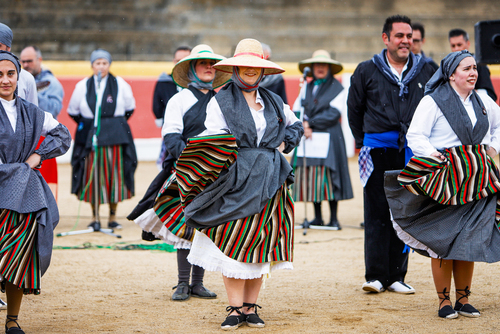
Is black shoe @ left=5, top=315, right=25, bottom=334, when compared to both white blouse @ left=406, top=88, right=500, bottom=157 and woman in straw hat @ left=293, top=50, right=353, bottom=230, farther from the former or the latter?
woman in straw hat @ left=293, top=50, right=353, bottom=230

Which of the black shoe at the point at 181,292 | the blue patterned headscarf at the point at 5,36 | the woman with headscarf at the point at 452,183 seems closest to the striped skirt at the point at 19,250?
the black shoe at the point at 181,292

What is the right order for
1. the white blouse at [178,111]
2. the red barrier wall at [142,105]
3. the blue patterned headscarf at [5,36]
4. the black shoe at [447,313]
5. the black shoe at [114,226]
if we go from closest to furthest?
1. the black shoe at [447,313]
2. the blue patterned headscarf at [5,36]
3. the white blouse at [178,111]
4. the black shoe at [114,226]
5. the red barrier wall at [142,105]

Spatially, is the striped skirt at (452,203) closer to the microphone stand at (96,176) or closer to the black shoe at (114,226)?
the microphone stand at (96,176)

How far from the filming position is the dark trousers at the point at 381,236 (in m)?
4.99

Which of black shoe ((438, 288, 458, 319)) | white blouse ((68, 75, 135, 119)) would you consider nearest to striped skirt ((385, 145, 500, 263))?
black shoe ((438, 288, 458, 319))

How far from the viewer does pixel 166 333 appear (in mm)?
3969

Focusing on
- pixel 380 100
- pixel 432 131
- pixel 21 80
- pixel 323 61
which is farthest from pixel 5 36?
pixel 323 61

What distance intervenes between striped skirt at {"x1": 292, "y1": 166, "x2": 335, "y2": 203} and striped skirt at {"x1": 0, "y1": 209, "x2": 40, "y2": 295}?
4.56 metres

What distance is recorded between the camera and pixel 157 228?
487 centimetres

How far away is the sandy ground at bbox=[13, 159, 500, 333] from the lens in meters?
4.11

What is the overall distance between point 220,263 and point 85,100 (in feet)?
14.2

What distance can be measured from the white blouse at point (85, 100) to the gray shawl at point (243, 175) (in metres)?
3.97

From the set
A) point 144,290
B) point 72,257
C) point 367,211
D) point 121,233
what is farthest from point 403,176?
point 121,233

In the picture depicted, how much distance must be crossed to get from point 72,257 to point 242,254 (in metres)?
2.95
